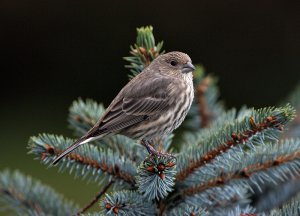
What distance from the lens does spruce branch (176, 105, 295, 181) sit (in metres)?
2.26

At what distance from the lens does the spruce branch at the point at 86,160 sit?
244 cm

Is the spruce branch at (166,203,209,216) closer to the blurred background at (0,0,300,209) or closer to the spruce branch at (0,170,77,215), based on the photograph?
the spruce branch at (0,170,77,215)

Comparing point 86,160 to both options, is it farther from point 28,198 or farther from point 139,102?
point 139,102

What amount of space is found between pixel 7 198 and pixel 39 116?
3523 mm

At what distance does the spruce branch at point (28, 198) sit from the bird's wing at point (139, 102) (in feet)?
1.80

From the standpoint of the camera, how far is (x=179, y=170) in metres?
2.46

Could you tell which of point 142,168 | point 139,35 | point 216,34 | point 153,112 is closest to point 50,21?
point 216,34

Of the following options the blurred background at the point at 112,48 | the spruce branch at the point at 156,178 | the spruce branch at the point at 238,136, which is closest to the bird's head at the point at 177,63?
the spruce branch at the point at 238,136

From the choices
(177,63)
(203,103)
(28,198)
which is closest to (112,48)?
(177,63)

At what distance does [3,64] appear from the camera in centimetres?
649

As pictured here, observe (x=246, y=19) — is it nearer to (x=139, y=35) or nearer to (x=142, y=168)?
(x=139, y=35)

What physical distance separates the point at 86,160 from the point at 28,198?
0.37 meters

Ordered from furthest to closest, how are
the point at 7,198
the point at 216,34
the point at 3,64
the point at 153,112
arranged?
the point at 3,64, the point at 216,34, the point at 153,112, the point at 7,198

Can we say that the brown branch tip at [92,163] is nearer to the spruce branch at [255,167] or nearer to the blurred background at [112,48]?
the spruce branch at [255,167]
